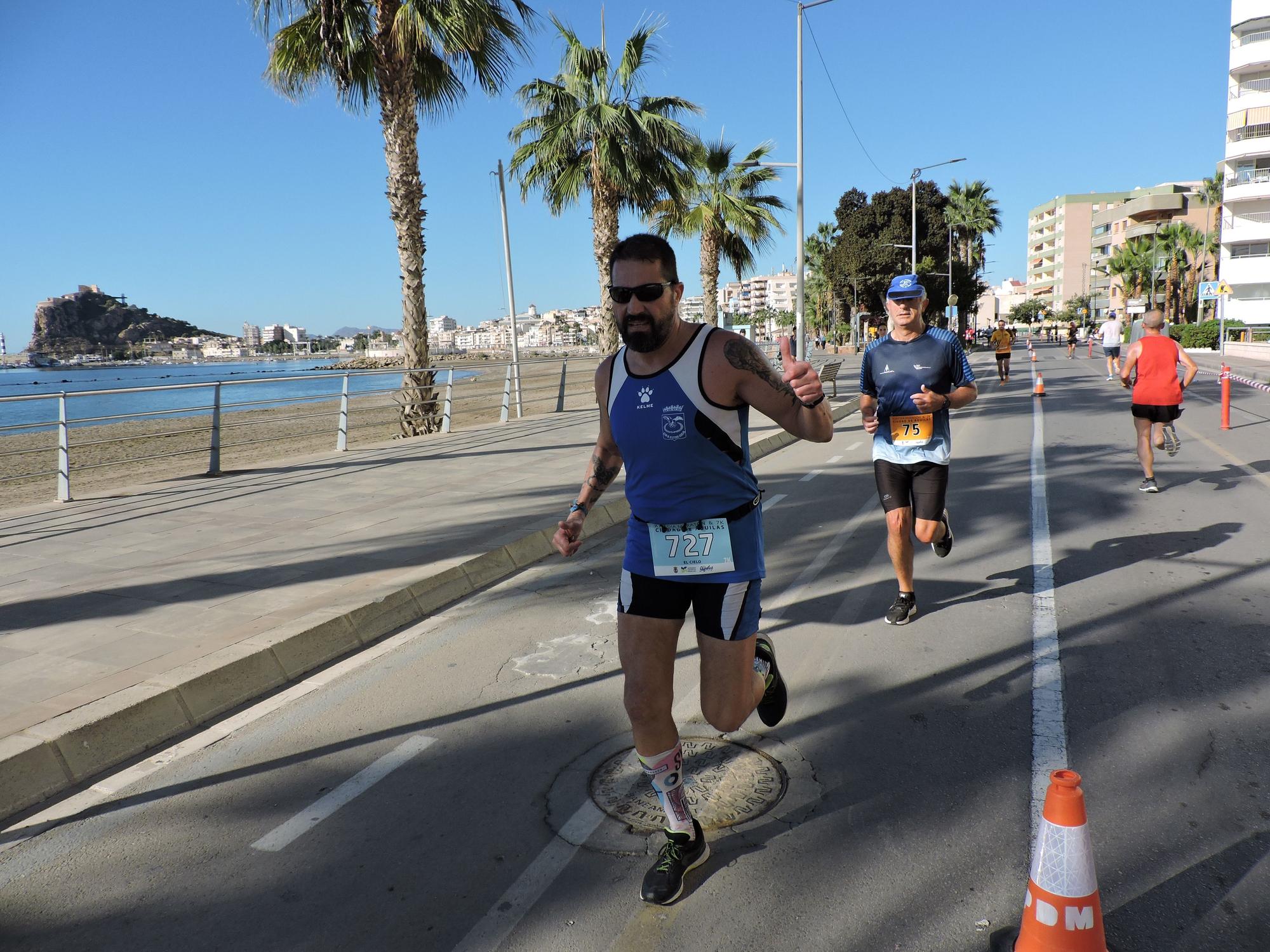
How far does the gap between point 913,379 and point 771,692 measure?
257cm

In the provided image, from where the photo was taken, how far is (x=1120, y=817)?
3.06 metres

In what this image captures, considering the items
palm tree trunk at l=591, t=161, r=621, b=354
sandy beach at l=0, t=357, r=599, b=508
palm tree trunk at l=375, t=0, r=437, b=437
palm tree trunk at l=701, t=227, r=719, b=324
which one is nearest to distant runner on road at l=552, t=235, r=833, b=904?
sandy beach at l=0, t=357, r=599, b=508

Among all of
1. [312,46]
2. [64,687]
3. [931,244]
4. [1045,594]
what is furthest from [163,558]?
[931,244]

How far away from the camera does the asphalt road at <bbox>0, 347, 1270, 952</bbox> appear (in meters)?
2.62

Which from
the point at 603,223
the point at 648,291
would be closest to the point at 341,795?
the point at 648,291

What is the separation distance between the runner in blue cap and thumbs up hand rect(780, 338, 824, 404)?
2695 millimetres

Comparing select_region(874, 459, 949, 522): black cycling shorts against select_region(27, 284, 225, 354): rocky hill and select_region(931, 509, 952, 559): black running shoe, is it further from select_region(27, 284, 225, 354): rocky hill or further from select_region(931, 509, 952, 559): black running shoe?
select_region(27, 284, 225, 354): rocky hill

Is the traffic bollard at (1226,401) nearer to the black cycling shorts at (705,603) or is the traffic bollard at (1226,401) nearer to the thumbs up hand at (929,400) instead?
the thumbs up hand at (929,400)

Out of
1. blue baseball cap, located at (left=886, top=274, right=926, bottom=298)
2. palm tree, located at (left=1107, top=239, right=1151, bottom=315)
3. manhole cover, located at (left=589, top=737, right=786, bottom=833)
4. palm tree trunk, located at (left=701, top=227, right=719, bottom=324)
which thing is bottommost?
manhole cover, located at (left=589, top=737, right=786, bottom=833)

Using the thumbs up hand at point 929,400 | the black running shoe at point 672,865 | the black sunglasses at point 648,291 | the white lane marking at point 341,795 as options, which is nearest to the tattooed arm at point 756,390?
the black sunglasses at point 648,291

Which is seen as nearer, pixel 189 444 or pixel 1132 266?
pixel 189 444

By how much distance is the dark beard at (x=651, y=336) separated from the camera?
9.11ft

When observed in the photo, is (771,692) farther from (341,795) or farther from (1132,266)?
(1132,266)

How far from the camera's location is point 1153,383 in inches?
356
